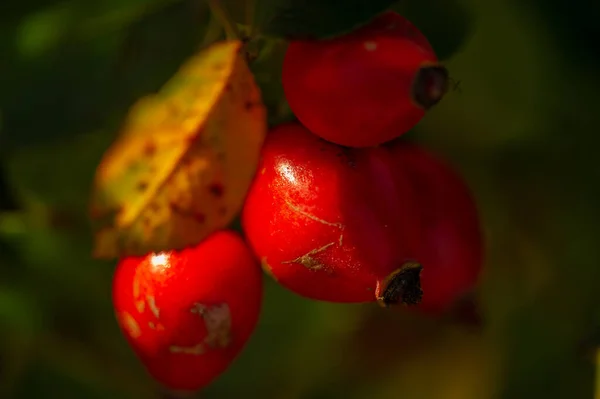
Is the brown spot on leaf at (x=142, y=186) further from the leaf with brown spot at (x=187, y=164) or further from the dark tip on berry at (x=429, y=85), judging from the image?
the dark tip on berry at (x=429, y=85)

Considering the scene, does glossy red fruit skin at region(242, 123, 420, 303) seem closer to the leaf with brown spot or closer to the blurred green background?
the leaf with brown spot

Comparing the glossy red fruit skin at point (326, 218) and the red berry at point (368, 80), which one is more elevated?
the red berry at point (368, 80)

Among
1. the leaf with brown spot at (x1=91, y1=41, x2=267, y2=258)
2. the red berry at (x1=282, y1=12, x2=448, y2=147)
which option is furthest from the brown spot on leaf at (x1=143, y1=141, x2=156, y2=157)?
the red berry at (x1=282, y1=12, x2=448, y2=147)

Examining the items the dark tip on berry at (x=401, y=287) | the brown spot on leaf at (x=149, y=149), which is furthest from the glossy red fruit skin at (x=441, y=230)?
the brown spot on leaf at (x=149, y=149)

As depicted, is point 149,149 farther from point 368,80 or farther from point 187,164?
point 368,80

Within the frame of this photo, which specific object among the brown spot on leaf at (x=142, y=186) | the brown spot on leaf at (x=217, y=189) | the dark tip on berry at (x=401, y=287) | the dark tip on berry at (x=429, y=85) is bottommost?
the dark tip on berry at (x=401, y=287)

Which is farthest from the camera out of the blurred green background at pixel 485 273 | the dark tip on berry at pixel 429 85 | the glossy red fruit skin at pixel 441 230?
the blurred green background at pixel 485 273

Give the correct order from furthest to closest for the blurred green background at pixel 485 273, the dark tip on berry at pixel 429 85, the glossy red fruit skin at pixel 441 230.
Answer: the blurred green background at pixel 485 273, the glossy red fruit skin at pixel 441 230, the dark tip on berry at pixel 429 85
